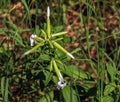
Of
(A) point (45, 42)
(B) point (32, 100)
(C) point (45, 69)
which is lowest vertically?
(B) point (32, 100)

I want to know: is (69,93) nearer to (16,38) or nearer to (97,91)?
(97,91)

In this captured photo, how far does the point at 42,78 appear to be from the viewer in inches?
55.7

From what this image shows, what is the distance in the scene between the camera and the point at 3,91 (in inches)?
59.1

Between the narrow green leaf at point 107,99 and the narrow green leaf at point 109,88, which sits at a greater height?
the narrow green leaf at point 109,88

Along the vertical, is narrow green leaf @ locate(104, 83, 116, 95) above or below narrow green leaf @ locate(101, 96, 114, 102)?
above

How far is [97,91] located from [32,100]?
1.90 ft

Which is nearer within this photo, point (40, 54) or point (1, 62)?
point (40, 54)

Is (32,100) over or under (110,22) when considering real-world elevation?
under

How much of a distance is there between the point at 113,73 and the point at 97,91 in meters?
0.09

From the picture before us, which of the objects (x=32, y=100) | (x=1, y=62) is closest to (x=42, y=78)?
(x=1, y=62)

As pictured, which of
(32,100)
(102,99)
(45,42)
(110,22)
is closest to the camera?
(45,42)

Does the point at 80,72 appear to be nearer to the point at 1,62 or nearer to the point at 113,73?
the point at 113,73

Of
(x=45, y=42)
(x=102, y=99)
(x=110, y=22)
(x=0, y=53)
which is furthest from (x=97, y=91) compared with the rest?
(x=110, y=22)

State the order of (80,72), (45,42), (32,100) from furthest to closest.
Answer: (32,100)
(80,72)
(45,42)
